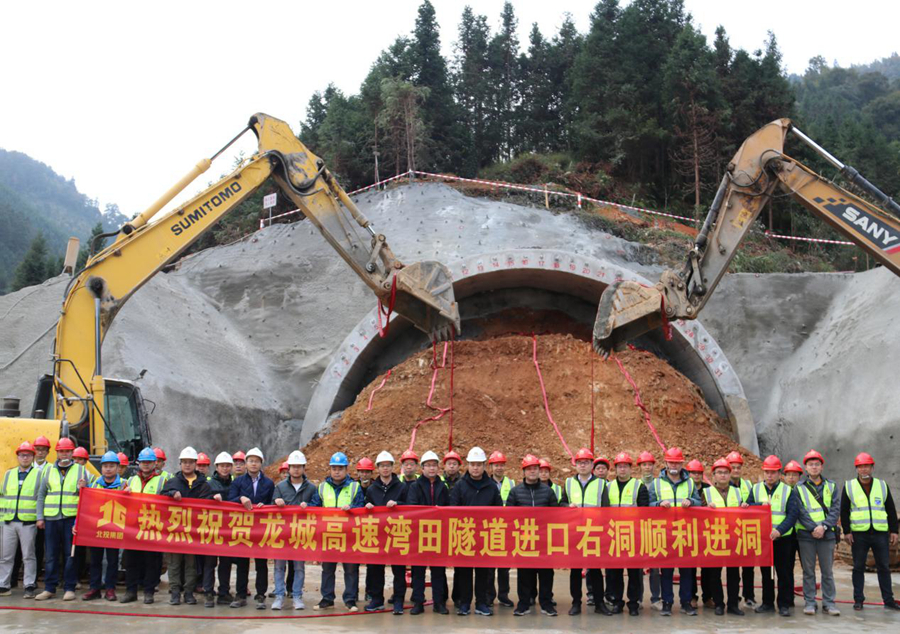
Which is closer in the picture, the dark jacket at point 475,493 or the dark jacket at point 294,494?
the dark jacket at point 475,493

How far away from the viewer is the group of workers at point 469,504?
880 centimetres

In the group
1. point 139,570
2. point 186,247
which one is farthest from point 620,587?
point 186,247

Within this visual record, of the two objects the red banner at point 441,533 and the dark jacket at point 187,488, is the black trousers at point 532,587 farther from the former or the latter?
the dark jacket at point 187,488

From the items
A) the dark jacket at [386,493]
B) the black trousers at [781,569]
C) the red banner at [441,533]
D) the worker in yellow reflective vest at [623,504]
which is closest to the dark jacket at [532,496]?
the red banner at [441,533]

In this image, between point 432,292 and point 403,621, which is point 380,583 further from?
point 432,292

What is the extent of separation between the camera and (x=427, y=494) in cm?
902

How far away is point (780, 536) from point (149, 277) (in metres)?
7.93

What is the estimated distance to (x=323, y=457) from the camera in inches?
590

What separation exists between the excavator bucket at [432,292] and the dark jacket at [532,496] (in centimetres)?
346

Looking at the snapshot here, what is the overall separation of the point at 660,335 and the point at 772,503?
32.2 feet

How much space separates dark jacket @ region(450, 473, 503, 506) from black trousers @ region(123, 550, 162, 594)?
313 centimetres

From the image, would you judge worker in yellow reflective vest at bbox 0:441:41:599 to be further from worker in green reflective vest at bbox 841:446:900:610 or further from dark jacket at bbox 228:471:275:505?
worker in green reflective vest at bbox 841:446:900:610

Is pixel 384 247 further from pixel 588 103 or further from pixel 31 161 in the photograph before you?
pixel 31 161

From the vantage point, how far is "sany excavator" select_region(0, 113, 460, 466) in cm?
1019
